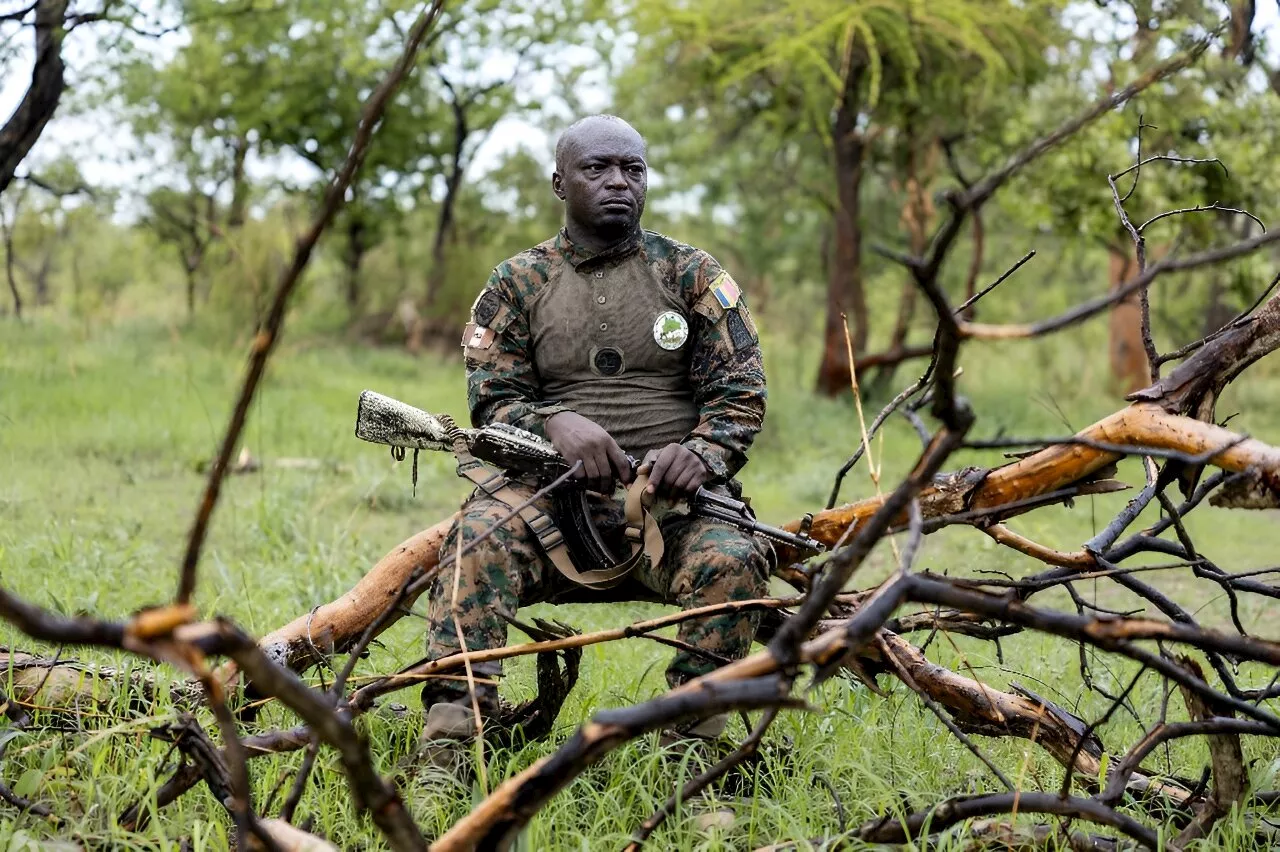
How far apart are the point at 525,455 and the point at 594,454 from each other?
0.59 feet

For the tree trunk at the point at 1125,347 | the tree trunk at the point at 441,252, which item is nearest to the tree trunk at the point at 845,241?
the tree trunk at the point at 1125,347

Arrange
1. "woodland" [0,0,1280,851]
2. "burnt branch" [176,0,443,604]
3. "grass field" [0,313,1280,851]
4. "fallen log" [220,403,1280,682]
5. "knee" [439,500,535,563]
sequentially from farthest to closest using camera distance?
1. "knee" [439,500,535,563]
2. "grass field" [0,313,1280,851]
3. "fallen log" [220,403,1280,682]
4. "woodland" [0,0,1280,851]
5. "burnt branch" [176,0,443,604]

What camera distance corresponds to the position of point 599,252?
3.64m

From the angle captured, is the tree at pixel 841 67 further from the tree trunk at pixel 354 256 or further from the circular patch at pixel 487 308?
the circular patch at pixel 487 308

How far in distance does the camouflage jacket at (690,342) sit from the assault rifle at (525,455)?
0.20 m

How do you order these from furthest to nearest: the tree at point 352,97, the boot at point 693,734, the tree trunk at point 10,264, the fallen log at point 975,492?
the tree at point 352,97
the tree trunk at point 10,264
the boot at point 693,734
the fallen log at point 975,492

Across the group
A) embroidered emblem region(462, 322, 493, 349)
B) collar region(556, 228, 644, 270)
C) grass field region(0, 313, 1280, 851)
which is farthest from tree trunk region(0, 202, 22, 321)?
collar region(556, 228, 644, 270)

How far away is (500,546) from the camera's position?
3139 mm

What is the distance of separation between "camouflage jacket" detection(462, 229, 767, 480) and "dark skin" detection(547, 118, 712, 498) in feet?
0.26

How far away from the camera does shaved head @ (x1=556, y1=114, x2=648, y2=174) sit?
3.56m

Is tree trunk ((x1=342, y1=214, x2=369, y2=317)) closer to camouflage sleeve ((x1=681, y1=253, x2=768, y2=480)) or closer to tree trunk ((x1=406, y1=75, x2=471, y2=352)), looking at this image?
tree trunk ((x1=406, y1=75, x2=471, y2=352))

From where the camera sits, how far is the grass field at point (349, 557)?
8.87 ft

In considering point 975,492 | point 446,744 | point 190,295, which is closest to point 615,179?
point 975,492

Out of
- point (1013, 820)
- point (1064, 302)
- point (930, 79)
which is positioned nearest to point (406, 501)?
point (1013, 820)
